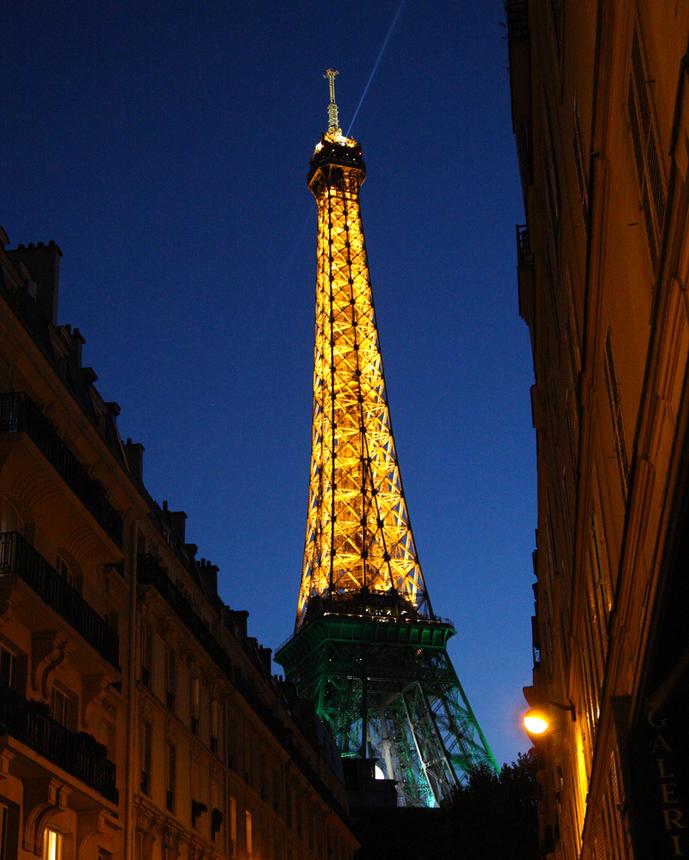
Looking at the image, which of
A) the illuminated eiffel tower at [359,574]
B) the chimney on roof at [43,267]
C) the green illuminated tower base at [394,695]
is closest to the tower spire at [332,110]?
the illuminated eiffel tower at [359,574]

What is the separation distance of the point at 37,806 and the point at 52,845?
6.78 ft

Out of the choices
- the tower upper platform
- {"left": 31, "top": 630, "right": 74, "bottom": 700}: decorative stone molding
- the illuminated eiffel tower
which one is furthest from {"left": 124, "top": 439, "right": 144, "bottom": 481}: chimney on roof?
the tower upper platform

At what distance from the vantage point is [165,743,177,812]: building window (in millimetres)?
33031

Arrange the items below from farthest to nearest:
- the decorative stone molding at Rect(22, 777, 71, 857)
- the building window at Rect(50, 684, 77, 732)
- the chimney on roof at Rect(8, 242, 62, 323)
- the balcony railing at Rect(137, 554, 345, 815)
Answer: the balcony railing at Rect(137, 554, 345, 815)
the chimney on roof at Rect(8, 242, 62, 323)
the building window at Rect(50, 684, 77, 732)
the decorative stone molding at Rect(22, 777, 71, 857)

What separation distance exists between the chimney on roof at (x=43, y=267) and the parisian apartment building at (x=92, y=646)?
32 millimetres

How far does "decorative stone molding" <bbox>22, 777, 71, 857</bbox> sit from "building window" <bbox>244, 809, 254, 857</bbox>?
20.1 metres

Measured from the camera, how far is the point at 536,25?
745 inches

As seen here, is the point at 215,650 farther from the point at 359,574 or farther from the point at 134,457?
the point at 359,574

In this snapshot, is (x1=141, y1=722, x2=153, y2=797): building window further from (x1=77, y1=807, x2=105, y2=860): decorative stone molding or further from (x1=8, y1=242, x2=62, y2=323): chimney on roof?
(x1=8, y1=242, x2=62, y2=323): chimney on roof

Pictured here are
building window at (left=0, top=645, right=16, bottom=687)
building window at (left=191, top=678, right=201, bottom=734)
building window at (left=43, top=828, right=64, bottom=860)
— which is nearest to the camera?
building window at (left=0, top=645, right=16, bottom=687)

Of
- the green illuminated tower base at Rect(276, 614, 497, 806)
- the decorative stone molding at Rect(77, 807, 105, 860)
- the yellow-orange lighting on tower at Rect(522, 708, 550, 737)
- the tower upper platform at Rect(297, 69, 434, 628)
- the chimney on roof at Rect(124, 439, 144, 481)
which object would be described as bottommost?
the decorative stone molding at Rect(77, 807, 105, 860)

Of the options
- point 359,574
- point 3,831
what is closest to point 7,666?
point 3,831

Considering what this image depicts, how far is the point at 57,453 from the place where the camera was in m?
25.9

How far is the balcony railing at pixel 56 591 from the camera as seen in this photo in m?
23.2
